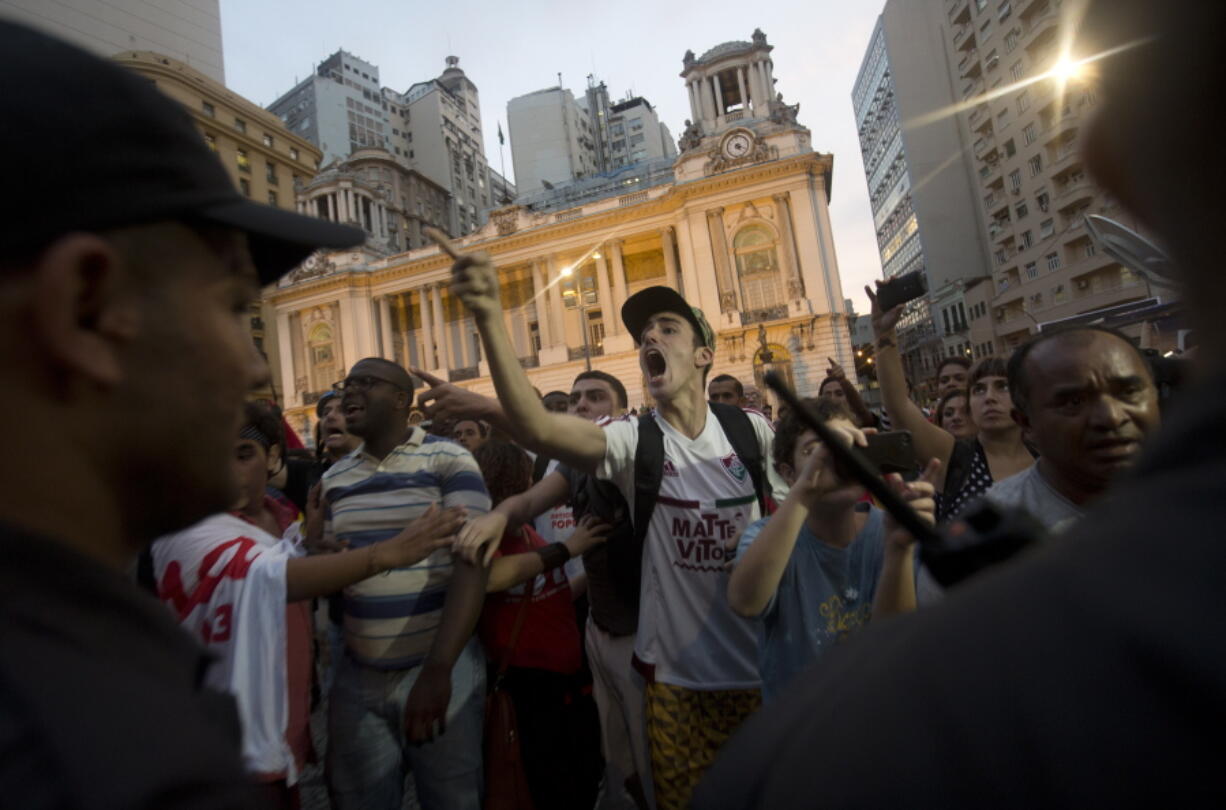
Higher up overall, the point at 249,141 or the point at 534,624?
the point at 249,141

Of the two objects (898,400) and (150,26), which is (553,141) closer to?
(150,26)

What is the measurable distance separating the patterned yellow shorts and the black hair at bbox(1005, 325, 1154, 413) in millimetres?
1497

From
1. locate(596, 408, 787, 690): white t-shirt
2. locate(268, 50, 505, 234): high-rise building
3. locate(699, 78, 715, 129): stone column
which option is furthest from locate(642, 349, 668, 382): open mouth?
locate(268, 50, 505, 234): high-rise building

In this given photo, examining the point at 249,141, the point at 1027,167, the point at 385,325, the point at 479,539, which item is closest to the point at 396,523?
the point at 479,539

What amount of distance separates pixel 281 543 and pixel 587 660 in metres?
1.70

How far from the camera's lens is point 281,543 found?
7.46ft

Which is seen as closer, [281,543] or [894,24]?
[281,543]

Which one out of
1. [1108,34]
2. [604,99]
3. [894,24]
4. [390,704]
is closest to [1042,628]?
[1108,34]

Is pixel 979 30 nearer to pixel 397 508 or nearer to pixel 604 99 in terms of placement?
pixel 604 99

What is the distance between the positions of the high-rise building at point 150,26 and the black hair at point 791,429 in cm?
4106

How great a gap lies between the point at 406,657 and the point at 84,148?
2.33 metres

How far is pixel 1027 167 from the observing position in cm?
3647

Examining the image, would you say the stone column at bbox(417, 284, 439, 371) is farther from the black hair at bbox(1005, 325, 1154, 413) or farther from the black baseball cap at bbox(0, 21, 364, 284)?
the black baseball cap at bbox(0, 21, 364, 284)

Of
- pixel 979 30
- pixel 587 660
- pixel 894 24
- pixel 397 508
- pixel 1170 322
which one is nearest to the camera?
pixel 397 508
